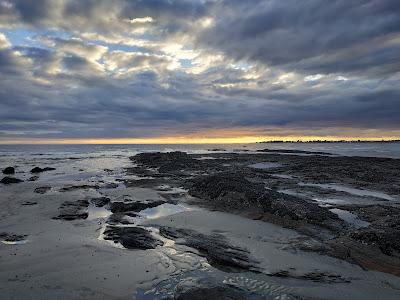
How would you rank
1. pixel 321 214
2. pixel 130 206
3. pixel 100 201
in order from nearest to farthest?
pixel 321 214 → pixel 130 206 → pixel 100 201

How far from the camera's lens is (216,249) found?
8.99 metres

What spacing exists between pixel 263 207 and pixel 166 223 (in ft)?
13.6

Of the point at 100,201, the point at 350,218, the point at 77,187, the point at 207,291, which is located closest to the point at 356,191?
the point at 350,218

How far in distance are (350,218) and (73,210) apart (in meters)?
11.4

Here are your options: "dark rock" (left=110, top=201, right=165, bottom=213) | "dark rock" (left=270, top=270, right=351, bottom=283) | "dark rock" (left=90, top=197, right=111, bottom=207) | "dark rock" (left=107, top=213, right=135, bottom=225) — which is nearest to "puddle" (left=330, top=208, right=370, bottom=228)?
"dark rock" (left=270, top=270, right=351, bottom=283)

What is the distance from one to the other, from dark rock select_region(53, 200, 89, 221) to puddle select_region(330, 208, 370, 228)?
10.2 m

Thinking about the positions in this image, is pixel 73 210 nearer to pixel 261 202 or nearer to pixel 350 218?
pixel 261 202

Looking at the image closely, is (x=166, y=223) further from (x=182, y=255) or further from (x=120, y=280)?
(x=120, y=280)

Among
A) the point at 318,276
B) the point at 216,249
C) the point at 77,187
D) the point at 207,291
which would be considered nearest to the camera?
the point at 207,291

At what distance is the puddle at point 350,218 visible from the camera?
12.1 metres

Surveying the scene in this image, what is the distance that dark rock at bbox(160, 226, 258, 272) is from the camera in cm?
802

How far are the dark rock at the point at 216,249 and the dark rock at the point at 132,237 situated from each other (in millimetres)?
625

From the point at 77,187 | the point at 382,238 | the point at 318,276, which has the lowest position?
the point at 77,187

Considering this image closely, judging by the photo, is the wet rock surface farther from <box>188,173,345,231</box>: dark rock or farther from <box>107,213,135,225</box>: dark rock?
<box>107,213,135,225</box>: dark rock
